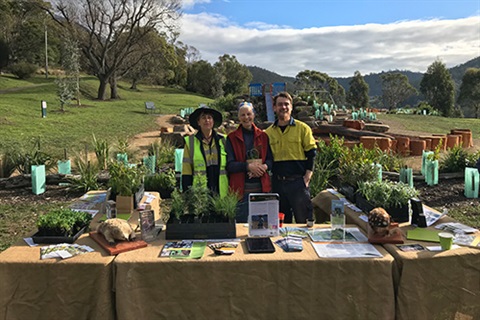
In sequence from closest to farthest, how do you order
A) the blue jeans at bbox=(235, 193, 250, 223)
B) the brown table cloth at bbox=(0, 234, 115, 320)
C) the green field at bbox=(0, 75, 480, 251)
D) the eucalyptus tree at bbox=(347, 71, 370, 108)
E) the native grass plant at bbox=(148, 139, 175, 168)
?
1. the brown table cloth at bbox=(0, 234, 115, 320)
2. the blue jeans at bbox=(235, 193, 250, 223)
3. the green field at bbox=(0, 75, 480, 251)
4. the native grass plant at bbox=(148, 139, 175, 168)
5. the eucalyptus tree at bbox=(347, 71, 370, 108)

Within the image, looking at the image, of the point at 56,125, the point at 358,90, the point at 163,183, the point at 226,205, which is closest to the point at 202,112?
the point at 226,205

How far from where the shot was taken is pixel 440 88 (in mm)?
48031

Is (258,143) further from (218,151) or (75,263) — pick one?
(75,263)

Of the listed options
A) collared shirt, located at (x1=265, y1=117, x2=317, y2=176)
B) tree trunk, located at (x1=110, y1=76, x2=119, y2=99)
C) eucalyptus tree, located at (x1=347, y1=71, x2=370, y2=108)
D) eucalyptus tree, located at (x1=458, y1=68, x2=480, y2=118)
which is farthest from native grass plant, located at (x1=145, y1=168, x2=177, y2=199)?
eucalyptus tree, located at (x1=347, y1=71, x2=370, y2=108)

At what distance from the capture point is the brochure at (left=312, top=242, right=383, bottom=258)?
2426 mm

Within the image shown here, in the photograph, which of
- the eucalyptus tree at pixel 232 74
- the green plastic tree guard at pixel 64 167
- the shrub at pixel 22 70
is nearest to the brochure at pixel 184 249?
the green plastic tree guard at pixel 64 167

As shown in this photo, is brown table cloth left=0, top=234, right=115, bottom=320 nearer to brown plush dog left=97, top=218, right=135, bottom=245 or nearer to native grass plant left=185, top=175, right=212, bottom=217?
brown plush dog left=97, top=218, right=135, bottom=245

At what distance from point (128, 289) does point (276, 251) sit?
37.0 inches

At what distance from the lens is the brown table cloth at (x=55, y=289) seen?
7.55 feet

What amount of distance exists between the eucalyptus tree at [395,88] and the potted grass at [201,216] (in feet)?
217

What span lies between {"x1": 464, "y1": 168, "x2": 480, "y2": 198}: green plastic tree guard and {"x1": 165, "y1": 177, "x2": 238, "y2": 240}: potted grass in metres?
5.16

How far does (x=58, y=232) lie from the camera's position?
2.66m

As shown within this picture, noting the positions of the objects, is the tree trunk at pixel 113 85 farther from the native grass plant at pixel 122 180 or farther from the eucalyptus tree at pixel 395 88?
the eucalyptus tree at pixel 395 88

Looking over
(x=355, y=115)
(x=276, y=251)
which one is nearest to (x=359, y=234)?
A: (x=276, y=251)
